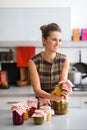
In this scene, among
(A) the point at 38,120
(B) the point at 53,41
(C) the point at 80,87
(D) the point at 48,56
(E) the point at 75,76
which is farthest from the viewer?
(E) the point at 75,76

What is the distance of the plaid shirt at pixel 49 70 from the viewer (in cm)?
190

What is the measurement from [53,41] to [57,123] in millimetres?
571

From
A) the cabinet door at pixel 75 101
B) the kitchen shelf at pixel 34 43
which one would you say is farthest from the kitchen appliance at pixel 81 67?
the cabinet door at pixel 75 101

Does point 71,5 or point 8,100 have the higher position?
point 71,5

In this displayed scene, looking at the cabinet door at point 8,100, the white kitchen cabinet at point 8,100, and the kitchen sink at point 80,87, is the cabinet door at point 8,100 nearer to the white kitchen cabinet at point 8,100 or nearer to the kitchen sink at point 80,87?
the white kitchen cabinet at point 8,100

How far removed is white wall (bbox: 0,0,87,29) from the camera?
3.12 meters

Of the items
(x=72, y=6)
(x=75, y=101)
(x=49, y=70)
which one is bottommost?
(x=75, y=101)

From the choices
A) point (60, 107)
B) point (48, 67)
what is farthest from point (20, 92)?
point (60, 107)

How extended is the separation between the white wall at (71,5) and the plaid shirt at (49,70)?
1391mm

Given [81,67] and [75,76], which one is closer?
[75,76]

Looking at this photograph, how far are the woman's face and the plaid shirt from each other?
17 cm

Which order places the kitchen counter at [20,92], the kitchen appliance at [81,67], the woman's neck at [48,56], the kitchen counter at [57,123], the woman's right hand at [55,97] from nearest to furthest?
the kitchen counter at [57,123]
the woman's right hand at [55,97]
the woman's neck at [48,56]
the kitchen counter at [20,92]
the kitchen appliance at [81,67]

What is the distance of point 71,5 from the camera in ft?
10.5

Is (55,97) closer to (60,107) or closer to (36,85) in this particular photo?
(60,107)
